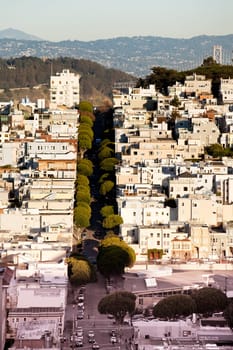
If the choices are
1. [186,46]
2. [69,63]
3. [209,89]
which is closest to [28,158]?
[209,89]

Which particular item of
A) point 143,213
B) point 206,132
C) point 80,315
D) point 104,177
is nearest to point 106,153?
point 104,177

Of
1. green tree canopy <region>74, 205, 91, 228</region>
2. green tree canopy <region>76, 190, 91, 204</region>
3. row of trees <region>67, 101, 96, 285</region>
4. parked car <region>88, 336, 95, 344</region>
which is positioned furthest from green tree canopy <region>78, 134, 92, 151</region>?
parked car <region>88, 336, 95, 344</region>

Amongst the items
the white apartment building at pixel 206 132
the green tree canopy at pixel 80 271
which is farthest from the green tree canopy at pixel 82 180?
the green tree canopy at pixel 80 271

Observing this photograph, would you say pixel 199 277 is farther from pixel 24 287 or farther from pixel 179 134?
pixel 179 134

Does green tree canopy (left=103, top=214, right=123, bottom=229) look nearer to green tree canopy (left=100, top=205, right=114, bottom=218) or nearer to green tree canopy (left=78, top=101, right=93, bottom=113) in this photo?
green tree canopy (left=100, top=205, right=114, bottom=218)

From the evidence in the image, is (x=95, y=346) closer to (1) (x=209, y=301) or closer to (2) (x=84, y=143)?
(1) (x=209, y=301)

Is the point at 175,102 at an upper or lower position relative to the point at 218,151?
upper

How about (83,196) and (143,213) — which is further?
(83,196)
